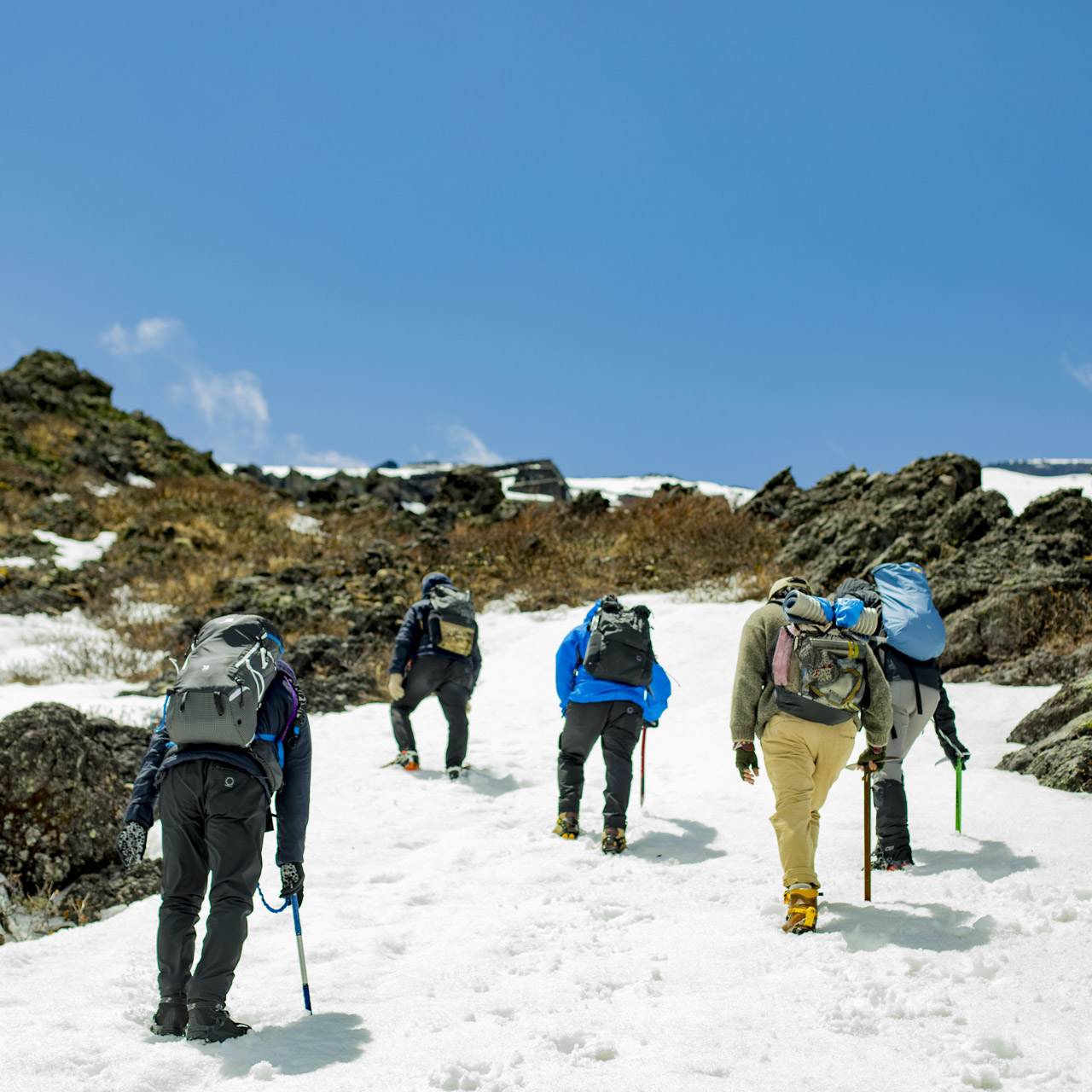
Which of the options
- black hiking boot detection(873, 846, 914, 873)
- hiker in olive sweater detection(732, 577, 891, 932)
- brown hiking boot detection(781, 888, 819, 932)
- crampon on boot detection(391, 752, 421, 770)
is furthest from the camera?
crampon on boot detection(391, 752, 421, 770)

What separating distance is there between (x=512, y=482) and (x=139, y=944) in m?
30.8

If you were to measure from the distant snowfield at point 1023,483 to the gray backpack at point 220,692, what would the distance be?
54.1 ft

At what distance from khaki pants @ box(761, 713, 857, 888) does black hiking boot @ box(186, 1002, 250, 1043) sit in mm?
2565

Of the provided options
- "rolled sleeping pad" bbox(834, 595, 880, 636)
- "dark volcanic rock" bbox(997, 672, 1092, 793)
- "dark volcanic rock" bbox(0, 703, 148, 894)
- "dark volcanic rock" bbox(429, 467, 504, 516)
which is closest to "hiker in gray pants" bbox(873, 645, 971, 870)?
"rolled sleeping pad" bbox(834, 595, 880, 636)

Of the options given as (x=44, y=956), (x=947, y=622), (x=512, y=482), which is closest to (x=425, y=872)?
(x=44, y=956)

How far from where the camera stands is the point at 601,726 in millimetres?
5871

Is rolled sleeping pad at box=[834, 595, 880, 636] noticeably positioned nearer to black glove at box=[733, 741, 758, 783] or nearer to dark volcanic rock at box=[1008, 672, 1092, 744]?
black glove at box=[733, 741, 758, 783]

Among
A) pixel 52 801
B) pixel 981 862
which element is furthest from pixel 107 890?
pixel 981 862

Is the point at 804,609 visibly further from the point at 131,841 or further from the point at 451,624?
the point at 451,624

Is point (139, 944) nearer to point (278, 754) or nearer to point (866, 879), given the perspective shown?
point (278, 754)

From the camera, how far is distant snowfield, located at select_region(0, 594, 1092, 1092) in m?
2.84

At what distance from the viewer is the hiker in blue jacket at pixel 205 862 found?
312 centimetres

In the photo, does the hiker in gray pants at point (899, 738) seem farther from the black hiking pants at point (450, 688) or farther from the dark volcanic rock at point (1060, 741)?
the black hiking pants at point (450, 688)

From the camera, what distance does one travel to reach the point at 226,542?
21438 millimetres
